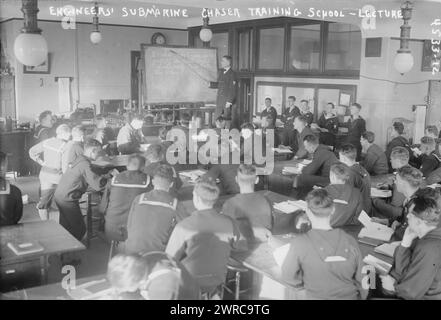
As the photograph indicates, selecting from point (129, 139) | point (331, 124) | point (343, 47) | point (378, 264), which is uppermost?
point (343, 47)

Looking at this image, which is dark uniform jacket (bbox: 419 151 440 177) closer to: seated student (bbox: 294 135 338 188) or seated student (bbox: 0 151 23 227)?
seated student (bbox: 294 135 338 188)

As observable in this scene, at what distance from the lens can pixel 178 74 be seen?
9.88 meters

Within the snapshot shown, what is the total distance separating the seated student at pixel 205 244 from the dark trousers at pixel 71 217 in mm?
2324

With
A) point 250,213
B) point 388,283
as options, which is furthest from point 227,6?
point 388,283

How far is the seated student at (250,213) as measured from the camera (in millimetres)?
4203

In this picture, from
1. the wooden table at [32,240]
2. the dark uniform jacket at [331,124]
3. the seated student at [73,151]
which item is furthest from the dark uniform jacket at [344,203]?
the dark uniform jacket at [331,124]

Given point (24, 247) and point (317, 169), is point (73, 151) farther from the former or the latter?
point (317, 169)

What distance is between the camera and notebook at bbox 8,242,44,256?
3.56m

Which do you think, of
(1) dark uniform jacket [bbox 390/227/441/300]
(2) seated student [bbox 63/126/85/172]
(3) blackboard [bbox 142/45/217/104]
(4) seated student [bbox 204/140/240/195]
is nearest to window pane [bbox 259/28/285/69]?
(3) blackboard [bbox 142/45/217/104]

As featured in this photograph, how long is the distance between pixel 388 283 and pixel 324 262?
63cm

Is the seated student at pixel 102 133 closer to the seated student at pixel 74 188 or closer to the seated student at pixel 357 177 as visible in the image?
the seated student at pixel 74 188

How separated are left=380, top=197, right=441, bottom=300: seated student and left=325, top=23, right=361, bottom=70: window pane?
7.37 meters
